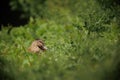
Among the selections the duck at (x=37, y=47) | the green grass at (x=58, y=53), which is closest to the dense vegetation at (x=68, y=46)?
the green grass at (x=58, y=53)

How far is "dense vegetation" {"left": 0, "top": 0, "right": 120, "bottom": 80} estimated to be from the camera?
204 inches

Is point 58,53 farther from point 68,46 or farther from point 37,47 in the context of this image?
point 37,47

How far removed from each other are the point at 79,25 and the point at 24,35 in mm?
1640

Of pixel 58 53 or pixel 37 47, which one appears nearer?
pixel 58 53

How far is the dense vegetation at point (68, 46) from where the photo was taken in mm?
5176

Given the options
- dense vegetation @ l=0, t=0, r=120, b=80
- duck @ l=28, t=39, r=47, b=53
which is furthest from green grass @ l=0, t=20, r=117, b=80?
duck @ l=28, t=39, r=47, b=53

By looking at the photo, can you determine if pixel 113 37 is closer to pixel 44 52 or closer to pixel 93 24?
pixel 93 24

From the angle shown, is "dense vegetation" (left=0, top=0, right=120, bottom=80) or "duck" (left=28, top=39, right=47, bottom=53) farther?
"duck" (left=28, top=39, right=47, bottom=53)

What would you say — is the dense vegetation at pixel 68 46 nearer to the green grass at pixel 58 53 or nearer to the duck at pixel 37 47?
the green grass at pixel 58 53

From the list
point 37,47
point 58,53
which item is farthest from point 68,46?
point 37,47

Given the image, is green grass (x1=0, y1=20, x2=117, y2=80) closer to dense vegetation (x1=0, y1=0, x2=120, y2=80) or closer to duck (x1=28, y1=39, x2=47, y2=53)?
dense vegetation (x1=0, y1=0, x2=120, y2=80)

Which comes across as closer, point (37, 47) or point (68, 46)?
point (68, 46)

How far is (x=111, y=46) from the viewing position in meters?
5.96

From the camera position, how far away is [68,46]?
22.6 ft
